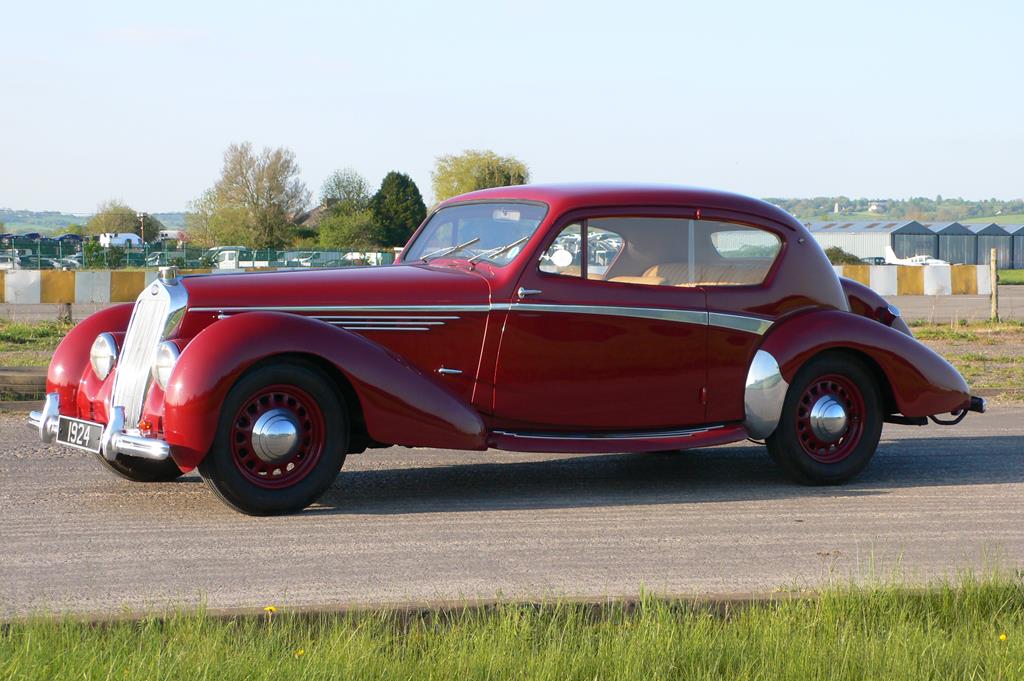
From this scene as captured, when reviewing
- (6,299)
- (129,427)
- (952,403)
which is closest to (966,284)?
(6,299)

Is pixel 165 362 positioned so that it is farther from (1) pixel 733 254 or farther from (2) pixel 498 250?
(1) pixel 733 254

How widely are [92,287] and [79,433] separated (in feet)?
56.8

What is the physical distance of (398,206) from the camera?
87.9 metres

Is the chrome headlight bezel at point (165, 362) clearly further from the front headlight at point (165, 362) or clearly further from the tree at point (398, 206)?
the tree at point (398, 206)

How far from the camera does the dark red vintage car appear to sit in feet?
21.1

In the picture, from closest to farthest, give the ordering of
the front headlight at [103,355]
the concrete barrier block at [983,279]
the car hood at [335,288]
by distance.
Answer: the car hood at [335,288] → the front headlight at [103,355] → the concrete barrier block at [983,279]

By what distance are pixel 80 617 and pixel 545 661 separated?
166 cm

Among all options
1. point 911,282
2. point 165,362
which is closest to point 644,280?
point 165,362

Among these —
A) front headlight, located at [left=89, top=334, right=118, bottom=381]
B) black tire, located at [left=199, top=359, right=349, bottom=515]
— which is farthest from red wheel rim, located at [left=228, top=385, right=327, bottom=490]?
front headlight, located at [left=89, top=334, right=118, bottom=381]

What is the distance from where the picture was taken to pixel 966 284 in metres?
32.1

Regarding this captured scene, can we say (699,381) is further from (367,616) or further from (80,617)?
(80,617)

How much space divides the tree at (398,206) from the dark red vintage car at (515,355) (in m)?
77.6

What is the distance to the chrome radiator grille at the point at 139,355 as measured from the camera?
669cm

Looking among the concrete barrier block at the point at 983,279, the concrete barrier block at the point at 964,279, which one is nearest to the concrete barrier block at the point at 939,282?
the concrete barrier block at the point at 964,279
